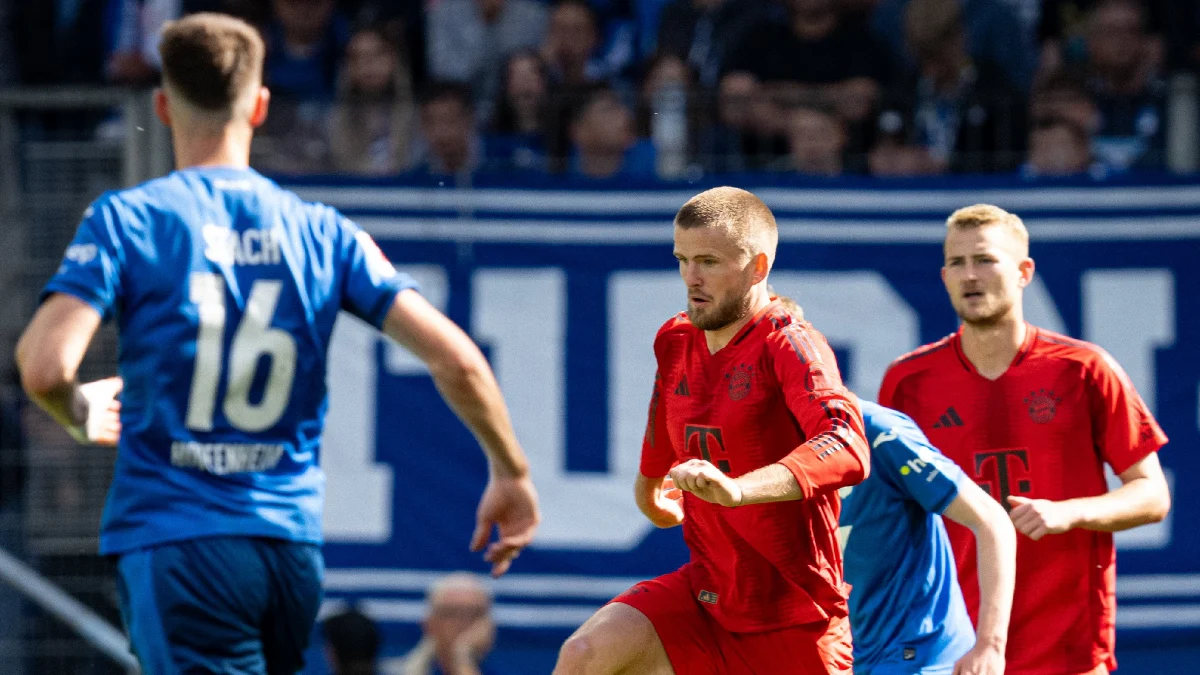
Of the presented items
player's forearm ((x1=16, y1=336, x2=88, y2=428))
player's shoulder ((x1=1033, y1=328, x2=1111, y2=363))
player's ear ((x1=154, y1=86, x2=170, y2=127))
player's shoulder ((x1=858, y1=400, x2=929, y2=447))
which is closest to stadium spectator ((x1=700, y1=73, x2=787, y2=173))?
player's shoulder ((x1=1033, y1=328, x2=1111, y2=363))

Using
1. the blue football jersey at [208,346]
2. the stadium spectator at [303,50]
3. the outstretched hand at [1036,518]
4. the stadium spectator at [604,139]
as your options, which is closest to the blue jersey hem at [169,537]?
the blue football jersey at [208,346]

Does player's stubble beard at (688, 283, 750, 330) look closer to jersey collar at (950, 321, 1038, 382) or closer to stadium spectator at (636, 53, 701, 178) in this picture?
jersey collar at (950, 321, 1038, 382)

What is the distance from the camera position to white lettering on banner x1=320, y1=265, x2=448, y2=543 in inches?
294

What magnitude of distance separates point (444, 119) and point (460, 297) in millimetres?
986

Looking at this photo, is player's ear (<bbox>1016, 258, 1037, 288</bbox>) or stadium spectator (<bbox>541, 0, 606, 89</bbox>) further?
stadium spectator (<bbox>541, 0, 606, 89</bbox>)

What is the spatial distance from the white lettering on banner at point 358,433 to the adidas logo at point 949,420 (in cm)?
358

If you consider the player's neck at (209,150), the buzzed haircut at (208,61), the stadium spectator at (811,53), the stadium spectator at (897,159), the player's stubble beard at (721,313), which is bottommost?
the player's stubble beard at (721,313)

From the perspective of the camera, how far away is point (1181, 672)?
279 inches

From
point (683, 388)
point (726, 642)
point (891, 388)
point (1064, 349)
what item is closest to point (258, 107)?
point (683, 388)

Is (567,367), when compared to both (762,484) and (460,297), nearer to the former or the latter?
(460,297)

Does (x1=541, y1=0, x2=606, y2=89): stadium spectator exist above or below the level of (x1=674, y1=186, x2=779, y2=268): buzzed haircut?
above

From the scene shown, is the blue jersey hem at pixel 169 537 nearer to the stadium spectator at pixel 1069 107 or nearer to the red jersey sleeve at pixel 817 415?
the red jersey sleeve at pixel 817 415

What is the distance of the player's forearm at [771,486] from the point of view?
10.2ft

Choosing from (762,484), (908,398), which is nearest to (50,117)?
A: (908,398)
